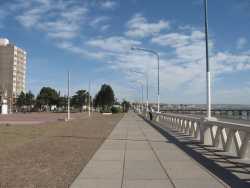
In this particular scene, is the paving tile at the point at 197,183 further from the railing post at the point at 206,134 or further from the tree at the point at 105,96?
the tree at the point at 105,96

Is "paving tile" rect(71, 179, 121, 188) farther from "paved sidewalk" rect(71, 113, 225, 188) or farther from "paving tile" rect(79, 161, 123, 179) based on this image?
"paving tile" rect(79, 161, 123, 179)

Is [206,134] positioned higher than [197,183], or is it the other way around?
[206,134]

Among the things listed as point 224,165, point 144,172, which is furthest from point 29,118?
point 144,172

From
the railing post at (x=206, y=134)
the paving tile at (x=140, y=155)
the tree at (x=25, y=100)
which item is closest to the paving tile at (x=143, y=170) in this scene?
the paving tile at (x=140, y=155)

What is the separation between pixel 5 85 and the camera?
483 feet

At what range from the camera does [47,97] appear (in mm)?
145625

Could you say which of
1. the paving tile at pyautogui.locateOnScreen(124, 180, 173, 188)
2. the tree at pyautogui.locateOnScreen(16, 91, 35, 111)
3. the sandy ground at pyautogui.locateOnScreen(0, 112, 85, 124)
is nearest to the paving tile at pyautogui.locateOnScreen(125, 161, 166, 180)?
the paving tile at pyautogui.locateOnScreen(124, 180, 173, 188)

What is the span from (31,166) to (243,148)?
5942 mm

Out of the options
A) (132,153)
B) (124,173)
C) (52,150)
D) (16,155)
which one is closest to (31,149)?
(52,150)

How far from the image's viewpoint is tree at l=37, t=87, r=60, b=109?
144500 millimetres

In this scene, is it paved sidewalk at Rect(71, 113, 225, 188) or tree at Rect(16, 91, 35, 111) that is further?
tree at Rect(16, 91, 35, 111)

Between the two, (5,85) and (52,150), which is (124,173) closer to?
(52,150)

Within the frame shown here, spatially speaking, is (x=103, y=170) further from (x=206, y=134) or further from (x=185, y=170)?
(x=206, y=134)

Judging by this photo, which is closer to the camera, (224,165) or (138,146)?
(224,165)
